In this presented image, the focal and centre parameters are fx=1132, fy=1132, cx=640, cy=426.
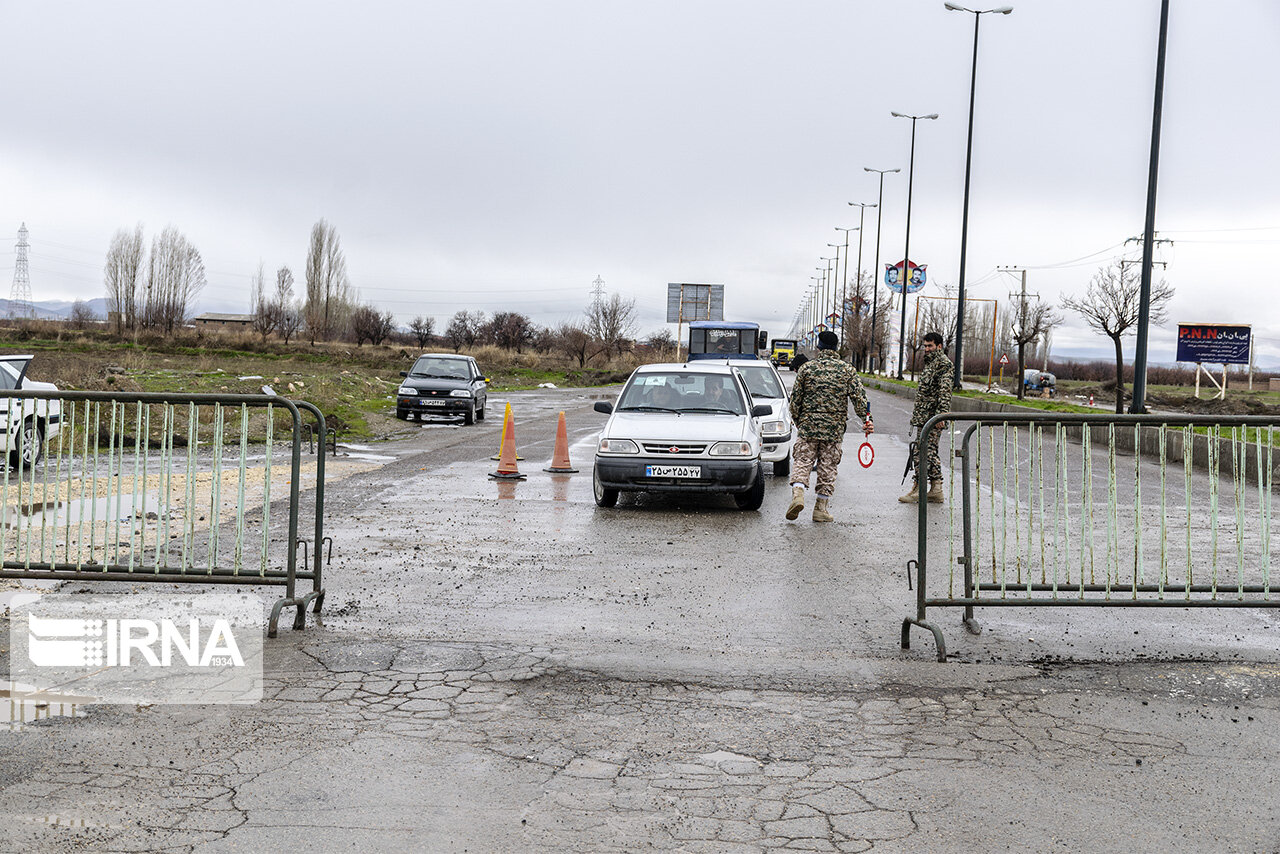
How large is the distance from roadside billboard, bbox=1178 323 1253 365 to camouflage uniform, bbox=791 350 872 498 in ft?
114

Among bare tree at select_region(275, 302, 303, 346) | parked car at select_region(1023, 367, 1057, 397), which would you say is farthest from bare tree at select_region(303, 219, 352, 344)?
parked car at select_region(1023, 367, 1057, 397)

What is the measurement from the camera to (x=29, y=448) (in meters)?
13.4

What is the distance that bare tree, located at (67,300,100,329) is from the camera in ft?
255

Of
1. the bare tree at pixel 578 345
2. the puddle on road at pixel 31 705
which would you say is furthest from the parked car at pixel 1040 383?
the puddle on road at pixel 31 705

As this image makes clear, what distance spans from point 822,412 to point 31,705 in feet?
26.8

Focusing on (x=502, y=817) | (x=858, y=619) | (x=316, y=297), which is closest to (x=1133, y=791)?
(x=502, y=817)

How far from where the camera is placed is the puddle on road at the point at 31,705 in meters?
4.74

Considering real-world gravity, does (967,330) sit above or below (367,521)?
above

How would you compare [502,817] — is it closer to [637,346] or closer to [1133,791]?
[1133,791]

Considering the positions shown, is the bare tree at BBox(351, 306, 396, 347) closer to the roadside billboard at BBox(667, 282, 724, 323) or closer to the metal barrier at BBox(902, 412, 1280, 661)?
the roadside billboard at BBox(667, 282, 724, 323)

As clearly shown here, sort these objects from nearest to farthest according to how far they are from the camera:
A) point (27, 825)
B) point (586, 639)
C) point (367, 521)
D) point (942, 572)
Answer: point (27, 825) → point (586, 639) → point (942, 572) → point (367, 521)

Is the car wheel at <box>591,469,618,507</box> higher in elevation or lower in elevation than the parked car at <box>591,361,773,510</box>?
lower

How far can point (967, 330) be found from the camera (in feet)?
458

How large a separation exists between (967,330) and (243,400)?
460 ft
